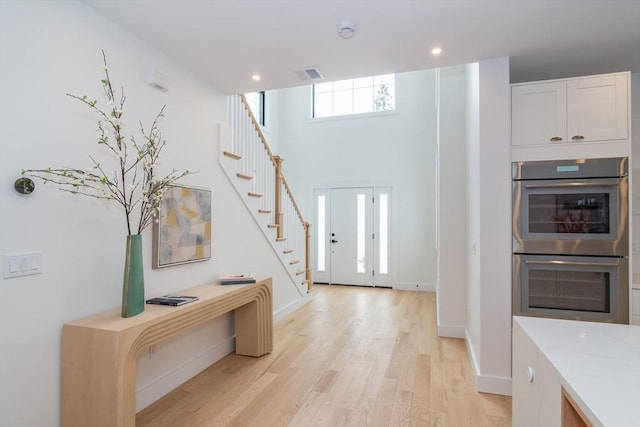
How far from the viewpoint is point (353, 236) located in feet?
22.2

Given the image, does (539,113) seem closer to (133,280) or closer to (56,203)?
(133,280)

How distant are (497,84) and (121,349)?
3.31 m

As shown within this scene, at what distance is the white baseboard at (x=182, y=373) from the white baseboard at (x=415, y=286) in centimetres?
379

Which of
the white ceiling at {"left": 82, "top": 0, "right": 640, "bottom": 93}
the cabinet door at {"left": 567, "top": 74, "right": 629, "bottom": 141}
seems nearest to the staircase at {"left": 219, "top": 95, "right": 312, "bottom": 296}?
the white ceiling at {"left": 82, "top": 0, "right": 640, "bottom": 93}

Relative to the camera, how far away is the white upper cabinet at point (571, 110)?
2.54m

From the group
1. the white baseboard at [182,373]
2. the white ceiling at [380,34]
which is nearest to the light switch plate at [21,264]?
the white baseboard at [182,373]

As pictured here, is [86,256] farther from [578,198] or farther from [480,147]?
[578,198]

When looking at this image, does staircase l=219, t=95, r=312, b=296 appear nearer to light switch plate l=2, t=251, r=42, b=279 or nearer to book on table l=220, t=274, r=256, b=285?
book on table l=220, t=274, r=256, b=285

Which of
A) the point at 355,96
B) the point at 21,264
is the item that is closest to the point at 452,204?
the point at 21,264

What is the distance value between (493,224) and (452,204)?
112 centimetres

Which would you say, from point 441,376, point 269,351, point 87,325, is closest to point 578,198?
point 441,376

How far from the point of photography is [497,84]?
2.76 meters

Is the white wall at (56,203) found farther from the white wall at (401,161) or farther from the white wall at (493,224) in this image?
the white wall at (401,161)

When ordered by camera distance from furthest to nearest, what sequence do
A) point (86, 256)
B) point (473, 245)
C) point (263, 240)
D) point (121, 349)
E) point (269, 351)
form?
point (263, 240) < point (269, 351) < point (473, 245) < point (86, 256) < point (121, 349)
